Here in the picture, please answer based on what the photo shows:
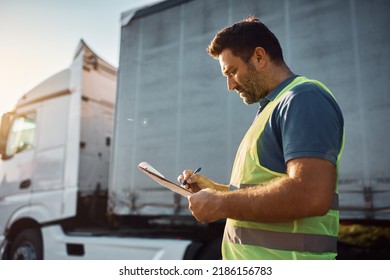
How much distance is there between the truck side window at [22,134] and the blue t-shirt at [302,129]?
10.1 ft

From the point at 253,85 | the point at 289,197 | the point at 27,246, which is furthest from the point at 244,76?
the point at 27,246

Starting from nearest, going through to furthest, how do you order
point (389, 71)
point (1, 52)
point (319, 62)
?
point (389, 71) < point (319, 62) < point (1, 52)

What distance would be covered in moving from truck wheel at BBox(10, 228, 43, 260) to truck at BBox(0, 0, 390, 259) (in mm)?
11

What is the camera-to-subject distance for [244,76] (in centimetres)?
131

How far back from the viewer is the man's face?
1297 millimetres

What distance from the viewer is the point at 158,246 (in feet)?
9.81

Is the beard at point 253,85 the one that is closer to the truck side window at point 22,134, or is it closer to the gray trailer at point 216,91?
the gray trailer at point 216,91

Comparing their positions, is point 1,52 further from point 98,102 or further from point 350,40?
point 350,40

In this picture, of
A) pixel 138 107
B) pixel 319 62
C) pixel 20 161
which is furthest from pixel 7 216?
pixel 319 62

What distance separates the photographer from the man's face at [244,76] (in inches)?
51.1

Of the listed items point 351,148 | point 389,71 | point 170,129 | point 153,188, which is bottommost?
point 153,188

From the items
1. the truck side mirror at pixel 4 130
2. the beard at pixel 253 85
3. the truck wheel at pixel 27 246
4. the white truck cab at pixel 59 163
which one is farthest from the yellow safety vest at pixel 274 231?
the truck side mirror at pixel 4 130

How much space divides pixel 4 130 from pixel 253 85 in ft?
10.4
